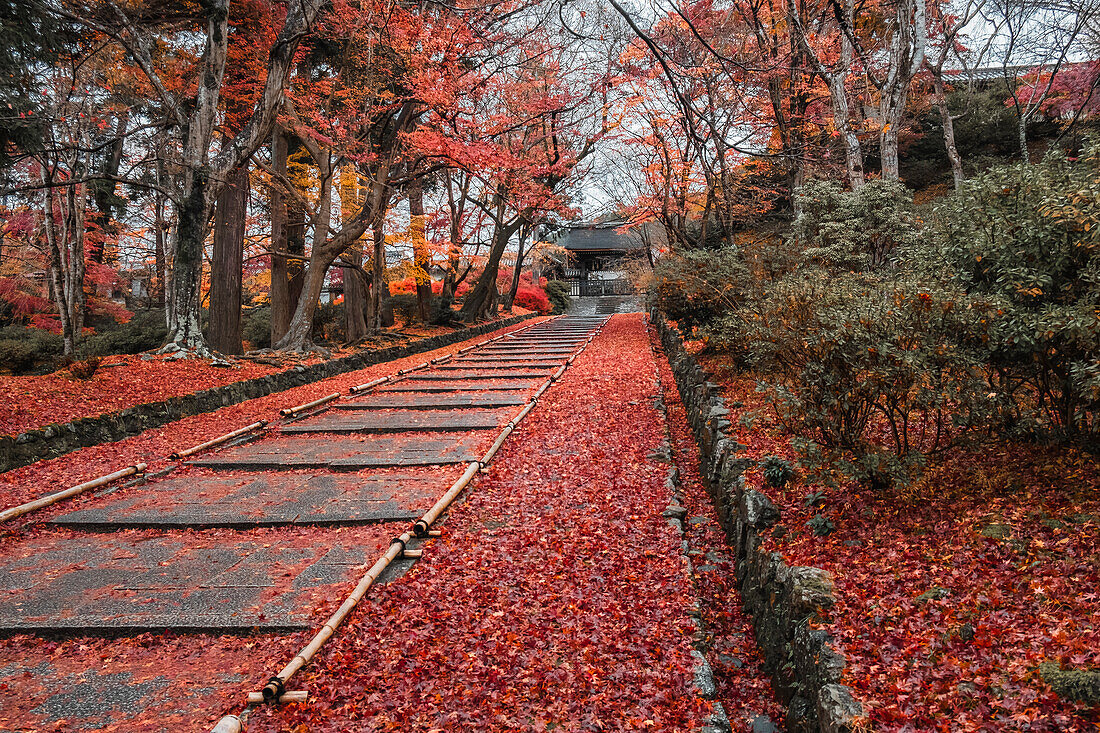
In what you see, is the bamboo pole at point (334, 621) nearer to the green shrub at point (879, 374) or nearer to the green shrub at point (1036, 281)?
the green shrub at point (879, 374)

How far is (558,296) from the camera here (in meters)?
35.2

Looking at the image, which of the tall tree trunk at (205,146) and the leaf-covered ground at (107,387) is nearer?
the leaf-covered ground at (107,387)

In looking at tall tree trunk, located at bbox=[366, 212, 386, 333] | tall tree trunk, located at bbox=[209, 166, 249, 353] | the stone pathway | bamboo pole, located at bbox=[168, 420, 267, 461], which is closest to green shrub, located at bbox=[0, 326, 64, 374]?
tall tree trunk, located at bbox=[209, 166, 249, 353]

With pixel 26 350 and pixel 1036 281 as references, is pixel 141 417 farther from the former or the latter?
pixel 1036 281

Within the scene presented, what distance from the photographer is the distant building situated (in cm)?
3834

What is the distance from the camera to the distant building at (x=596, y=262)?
38.3 m

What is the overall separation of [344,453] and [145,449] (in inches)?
87.2

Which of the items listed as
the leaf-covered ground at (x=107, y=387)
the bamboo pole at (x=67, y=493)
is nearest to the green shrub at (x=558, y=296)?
the leaf-covered ground at (x=107, y=387)

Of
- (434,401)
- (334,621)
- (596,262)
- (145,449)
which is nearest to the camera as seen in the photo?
(334,621)

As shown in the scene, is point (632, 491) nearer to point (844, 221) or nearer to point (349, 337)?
point (844, 221)

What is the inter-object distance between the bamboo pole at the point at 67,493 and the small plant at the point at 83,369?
2.49 meters

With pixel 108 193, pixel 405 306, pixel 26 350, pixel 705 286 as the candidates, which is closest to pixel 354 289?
pixel 405 306

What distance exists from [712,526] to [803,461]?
143cm

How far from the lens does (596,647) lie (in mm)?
3049
